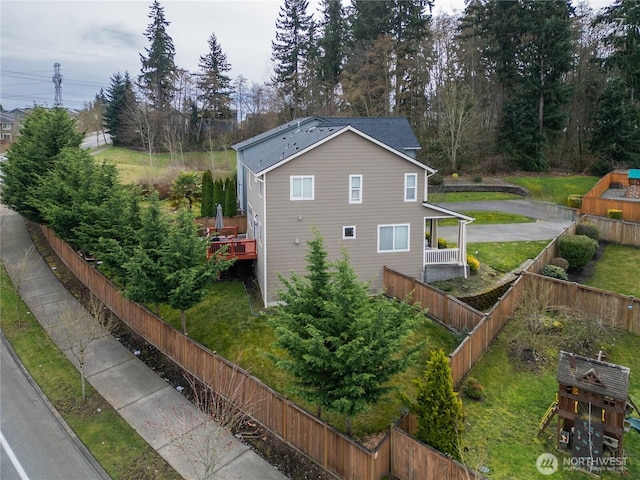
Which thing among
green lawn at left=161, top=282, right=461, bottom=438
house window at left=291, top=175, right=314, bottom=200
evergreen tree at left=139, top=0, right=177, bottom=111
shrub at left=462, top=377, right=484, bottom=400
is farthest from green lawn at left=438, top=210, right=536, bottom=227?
evergreen tree at left=139, top=0, right=177, bottom=111

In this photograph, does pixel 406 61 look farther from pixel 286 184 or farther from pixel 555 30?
pixel 286 184

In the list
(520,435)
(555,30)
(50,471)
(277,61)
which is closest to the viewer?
(50,471)

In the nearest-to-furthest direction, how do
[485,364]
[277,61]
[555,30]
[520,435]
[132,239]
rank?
[520,435] < [485,364] < [132,239] < [555,30] < [277,61]

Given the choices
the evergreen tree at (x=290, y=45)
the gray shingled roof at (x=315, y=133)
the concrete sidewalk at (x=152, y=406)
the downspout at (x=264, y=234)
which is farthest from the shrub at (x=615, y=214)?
the evergreen tree at (x=290, y=45)

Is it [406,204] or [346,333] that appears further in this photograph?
[406,204]

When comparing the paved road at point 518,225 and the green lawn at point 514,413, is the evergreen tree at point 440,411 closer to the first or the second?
the green lawn at point 514,413

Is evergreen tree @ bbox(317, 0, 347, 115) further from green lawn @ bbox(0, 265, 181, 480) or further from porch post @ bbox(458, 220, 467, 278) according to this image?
green lawn @ bbox(0, 265, 181, 480)

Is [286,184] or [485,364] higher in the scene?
[286,184]

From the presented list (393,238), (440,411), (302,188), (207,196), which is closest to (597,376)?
(440,411)

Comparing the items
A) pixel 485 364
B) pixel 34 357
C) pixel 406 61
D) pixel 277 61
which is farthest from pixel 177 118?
pixel 485 364
